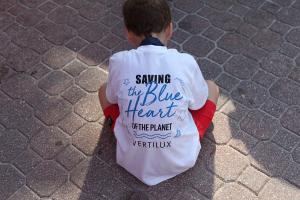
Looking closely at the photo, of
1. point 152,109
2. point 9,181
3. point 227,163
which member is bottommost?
point 9,181

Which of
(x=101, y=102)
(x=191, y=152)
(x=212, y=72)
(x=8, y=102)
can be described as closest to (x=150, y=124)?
(x=191, y=152)

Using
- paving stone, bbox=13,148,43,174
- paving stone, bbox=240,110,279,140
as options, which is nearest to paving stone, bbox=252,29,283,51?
paving stone, bbox=240,110,279,140

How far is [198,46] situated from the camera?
3.55 meters

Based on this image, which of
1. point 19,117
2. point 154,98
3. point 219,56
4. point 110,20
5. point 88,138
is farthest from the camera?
point 110,20

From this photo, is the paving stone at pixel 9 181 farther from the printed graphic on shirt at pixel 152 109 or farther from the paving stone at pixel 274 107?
the paving stone at pixel 274 107

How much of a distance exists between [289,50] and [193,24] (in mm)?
807

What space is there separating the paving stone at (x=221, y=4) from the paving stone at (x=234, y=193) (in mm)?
1747

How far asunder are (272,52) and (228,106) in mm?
670

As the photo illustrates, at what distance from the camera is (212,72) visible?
11.0 ft

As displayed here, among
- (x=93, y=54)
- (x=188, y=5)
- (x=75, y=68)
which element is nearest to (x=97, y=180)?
(x=75, y=68)

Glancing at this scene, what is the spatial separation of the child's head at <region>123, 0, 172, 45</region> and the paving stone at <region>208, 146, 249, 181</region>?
87 centimetres

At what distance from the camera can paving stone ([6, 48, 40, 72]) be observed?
3504mm

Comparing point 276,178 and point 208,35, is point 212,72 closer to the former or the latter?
point 208,35

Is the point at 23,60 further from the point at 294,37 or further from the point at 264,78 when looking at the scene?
the point at 294,37
